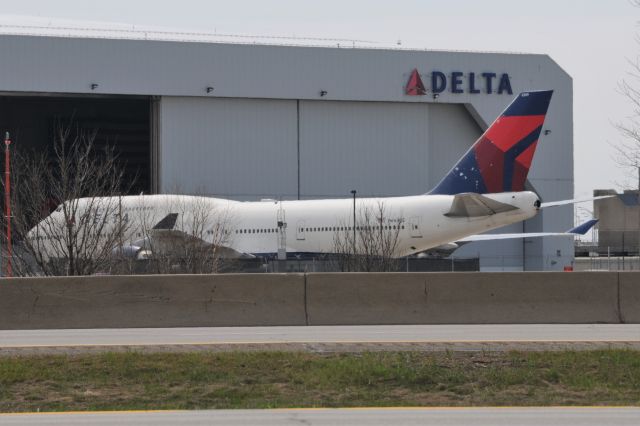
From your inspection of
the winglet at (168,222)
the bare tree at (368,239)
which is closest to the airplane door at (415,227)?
the bare tree at (368,239)

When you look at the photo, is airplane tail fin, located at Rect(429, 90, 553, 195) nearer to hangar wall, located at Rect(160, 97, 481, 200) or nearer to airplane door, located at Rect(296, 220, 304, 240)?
airplane door, located at Rect(296, 220, 304, 240)

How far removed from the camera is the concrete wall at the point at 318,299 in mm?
20938

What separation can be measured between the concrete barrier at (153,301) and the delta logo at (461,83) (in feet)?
118

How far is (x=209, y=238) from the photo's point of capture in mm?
43844

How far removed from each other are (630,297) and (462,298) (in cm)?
316

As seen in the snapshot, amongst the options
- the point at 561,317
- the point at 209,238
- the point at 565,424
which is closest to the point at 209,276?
the point at 561,317

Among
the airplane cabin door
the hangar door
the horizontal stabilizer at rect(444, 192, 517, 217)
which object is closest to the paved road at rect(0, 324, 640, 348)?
the horizontal stabilizer at rect(444, 192, 517, 217)

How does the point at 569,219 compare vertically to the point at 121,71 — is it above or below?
below

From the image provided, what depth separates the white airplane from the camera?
1583 inches

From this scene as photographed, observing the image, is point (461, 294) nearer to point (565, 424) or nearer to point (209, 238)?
point (565, 424)

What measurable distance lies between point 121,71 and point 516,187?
65.5 feet

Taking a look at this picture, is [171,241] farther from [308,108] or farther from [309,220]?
[308,108]

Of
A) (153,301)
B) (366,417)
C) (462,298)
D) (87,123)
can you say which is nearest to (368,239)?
(462,298)

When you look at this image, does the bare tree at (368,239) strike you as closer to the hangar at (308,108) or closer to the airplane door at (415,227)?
the airplane door at (415,227)
